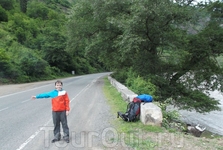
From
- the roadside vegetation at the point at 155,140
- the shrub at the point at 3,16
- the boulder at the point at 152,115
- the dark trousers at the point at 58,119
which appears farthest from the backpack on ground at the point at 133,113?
the shrub at the point at 3,16

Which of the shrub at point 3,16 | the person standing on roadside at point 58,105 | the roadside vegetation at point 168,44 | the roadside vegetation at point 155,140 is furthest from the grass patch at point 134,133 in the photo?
the shrub at point 3,16

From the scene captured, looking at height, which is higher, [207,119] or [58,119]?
[58,119]

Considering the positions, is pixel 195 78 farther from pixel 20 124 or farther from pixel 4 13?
pixel 4 13

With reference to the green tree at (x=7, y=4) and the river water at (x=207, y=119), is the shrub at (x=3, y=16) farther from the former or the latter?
the river water at (x=207, y=119)

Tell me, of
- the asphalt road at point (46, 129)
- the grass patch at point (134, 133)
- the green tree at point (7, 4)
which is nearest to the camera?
the grass patch at point (134, 133)

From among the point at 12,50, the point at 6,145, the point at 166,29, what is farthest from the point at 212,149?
the point at 12,50

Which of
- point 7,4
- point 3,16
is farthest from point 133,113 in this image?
point 7,4

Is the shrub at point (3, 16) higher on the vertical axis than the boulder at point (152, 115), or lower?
higher

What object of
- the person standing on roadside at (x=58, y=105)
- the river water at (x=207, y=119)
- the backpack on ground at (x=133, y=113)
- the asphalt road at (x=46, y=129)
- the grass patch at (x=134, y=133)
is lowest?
the river water at (x=207, y=119)

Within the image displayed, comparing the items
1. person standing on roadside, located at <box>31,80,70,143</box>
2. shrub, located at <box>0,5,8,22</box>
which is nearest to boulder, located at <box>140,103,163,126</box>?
person standing on roadside, located at <box>31,80,70,143</box>

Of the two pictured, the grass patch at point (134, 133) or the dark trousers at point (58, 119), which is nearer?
the grass patch at point (134, 133)

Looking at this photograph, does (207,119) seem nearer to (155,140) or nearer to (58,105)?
(155,140)

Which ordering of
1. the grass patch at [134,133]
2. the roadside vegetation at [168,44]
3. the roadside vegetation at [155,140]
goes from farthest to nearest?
the roadside vegetation at [168,44] < the grass patch at [134,133] < the roadside vegetation at [155,140]

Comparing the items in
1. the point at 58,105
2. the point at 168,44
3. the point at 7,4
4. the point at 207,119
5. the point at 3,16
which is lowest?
the point at 207,119
